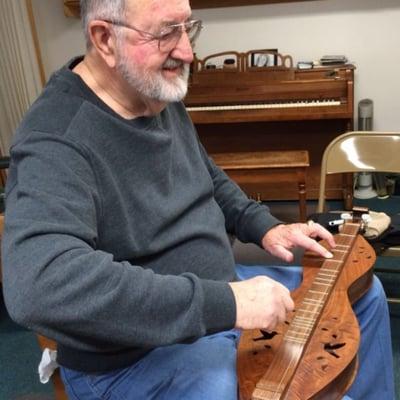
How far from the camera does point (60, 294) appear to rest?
0.73 m

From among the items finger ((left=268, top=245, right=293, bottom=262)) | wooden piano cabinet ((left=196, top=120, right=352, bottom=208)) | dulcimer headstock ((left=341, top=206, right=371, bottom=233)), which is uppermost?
finger ((left=268, top=245, right=293, bottom=262))

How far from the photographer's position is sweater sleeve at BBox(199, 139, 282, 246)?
51.1 inches

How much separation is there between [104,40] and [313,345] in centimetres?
69

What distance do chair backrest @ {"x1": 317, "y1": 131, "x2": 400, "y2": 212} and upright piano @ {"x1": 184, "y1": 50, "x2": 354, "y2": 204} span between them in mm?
955

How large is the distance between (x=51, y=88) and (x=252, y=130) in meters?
2.33

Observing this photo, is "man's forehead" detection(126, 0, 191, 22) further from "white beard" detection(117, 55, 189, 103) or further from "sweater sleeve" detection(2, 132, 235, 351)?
"sweater sleeve" detection(2, 132, 235, 351)

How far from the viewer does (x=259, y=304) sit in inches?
33.6

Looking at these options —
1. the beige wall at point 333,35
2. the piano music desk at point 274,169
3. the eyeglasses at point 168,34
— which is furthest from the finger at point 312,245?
the beige wall at point 333,35

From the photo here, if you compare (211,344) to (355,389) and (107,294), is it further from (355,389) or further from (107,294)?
(355,389)

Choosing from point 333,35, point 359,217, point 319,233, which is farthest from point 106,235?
point 333,35


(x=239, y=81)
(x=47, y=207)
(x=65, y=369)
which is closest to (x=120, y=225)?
(x=47, y=207)

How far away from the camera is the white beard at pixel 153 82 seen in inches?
38.5

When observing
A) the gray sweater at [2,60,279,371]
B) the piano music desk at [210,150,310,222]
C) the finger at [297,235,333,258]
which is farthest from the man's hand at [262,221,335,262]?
the piano music desk at [210,150,310,222]

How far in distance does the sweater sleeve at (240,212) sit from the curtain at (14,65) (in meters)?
2.34
